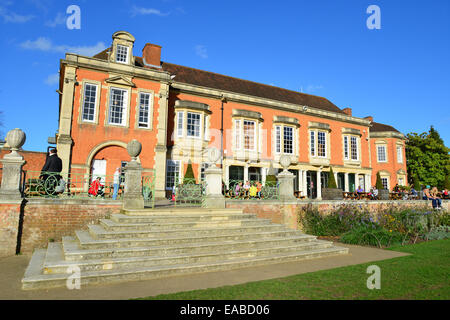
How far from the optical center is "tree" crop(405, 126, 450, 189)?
113ft

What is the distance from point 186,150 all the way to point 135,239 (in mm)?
13791

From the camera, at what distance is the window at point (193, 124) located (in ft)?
68.5

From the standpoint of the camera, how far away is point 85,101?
1703cm

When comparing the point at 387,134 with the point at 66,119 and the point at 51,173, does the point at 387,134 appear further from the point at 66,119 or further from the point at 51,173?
the point at 51,173

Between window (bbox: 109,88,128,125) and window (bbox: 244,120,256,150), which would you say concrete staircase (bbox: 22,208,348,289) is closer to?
window (bbox: 109,88,128,125)

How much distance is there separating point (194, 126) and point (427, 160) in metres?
31.7

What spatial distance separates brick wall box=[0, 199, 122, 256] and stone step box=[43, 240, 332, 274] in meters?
0.86

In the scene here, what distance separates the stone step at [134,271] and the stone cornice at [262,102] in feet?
53.0

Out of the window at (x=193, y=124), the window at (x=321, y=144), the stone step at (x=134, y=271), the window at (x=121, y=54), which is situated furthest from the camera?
the window at (x=321, y=144)

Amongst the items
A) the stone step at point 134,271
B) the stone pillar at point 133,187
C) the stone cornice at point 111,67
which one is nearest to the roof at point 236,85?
the stone cornice at point 111,67

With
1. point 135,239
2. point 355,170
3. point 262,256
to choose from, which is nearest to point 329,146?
point 355,170

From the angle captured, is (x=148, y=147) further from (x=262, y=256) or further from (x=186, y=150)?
(x=262, y=256)

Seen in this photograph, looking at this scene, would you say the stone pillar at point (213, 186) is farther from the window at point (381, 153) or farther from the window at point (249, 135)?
the window at point (381, 153)
